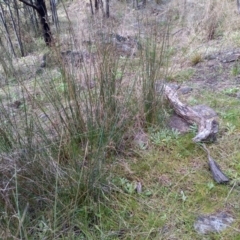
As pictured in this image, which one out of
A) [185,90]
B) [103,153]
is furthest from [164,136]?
[185,90]

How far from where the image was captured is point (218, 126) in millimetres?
1672

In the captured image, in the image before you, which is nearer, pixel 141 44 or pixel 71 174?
pixel 71 174

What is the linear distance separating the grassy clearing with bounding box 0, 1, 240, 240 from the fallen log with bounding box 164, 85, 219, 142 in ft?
0.16

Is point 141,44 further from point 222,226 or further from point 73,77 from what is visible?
point 222,226

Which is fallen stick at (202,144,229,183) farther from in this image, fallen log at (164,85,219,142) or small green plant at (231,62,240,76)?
small green plant at (231,62,240,76)

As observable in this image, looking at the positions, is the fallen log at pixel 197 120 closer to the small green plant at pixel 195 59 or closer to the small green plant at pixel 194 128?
the small green plant at pixel 194 128

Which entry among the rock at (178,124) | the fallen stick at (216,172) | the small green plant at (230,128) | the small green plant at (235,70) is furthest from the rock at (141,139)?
the small green plant at (235,70)

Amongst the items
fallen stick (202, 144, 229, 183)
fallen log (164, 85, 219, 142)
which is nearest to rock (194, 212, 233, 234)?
fallen stick (202, 144, 229, 183)

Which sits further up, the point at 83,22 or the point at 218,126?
the point at 83,22

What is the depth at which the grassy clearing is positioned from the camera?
1115mm

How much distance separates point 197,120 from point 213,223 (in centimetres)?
67

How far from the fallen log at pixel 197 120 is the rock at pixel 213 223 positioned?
18.3 inches

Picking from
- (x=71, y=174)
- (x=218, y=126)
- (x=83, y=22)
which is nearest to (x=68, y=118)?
(x=71, y=174)

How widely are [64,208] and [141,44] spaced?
1.04 m
